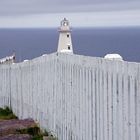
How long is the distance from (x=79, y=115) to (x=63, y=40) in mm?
18286

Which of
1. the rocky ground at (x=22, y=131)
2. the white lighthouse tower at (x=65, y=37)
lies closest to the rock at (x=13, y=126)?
the rocky ground at (x=22, y=131)

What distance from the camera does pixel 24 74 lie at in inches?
660

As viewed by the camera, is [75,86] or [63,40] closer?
[75,86]

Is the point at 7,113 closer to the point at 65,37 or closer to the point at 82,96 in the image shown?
the point at 82,96

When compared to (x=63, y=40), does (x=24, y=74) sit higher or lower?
lower

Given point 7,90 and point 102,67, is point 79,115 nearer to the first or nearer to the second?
point 102,67

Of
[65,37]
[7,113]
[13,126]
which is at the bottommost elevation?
[13,126]

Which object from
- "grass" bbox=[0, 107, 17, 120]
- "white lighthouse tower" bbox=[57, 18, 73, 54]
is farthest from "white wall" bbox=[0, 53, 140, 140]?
"white lighthouse tower" bbox=[57, 18, 73, 54]

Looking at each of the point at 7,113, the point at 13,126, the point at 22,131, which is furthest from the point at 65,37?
the point at 22,131

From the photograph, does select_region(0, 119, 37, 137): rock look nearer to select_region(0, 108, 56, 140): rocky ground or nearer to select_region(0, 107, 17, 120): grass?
select_region(0, 108, 56, 140): rocky ground

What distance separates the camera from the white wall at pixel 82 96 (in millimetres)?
8562

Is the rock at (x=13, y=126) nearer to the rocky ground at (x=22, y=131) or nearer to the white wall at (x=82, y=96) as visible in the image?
the rocky ground at (x=22, y=131)

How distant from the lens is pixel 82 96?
10930mm

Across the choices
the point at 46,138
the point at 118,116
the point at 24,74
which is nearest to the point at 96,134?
the point at 118,116
